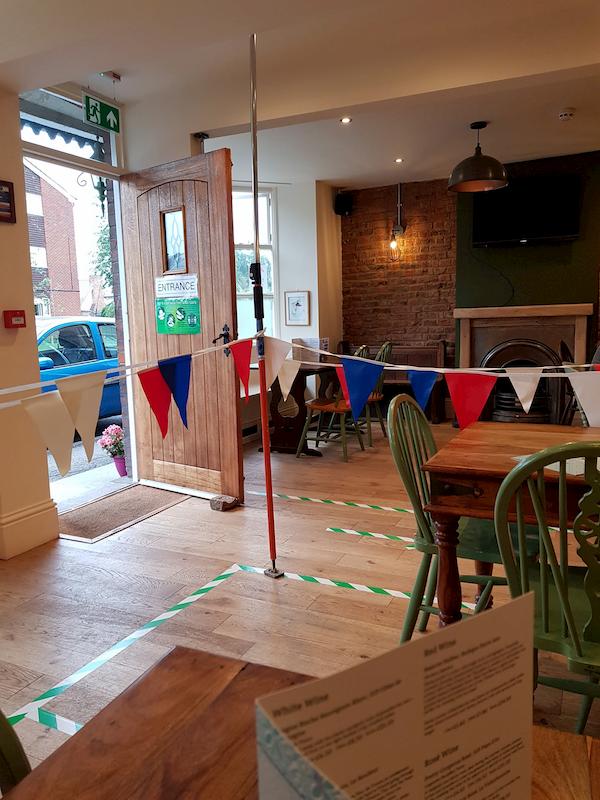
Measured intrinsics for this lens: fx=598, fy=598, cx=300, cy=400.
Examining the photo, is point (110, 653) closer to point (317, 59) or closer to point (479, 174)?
point (317, 59)

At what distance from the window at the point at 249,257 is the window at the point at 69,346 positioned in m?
1.48

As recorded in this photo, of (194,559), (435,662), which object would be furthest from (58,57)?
(435,662)

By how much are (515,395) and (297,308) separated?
2.45 m

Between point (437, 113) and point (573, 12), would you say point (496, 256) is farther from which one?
point (573, 12)

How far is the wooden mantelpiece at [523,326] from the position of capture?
5.61 meters

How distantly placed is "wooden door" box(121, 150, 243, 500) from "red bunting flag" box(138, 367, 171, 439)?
42.4 inches

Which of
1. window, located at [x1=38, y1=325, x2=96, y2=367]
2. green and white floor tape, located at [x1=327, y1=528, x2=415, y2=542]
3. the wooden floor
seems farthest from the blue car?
green and white floor tape, located at [x1=327, y1=528, x2=415, y2=542]

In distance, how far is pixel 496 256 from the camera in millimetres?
6055

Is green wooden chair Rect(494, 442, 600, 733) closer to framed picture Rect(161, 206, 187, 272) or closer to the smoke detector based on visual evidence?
framed picture Rect(161, 206, 187, 272)

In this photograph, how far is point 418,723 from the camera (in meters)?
0.41

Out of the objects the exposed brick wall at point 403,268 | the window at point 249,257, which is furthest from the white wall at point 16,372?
the exposed brick wall at point 403,268

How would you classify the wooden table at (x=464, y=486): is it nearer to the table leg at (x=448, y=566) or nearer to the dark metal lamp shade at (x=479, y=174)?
the table leg at (x=448, y=566)

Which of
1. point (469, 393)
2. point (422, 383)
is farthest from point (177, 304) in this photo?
point (469, 393)

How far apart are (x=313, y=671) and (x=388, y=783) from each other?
171 centimetres
